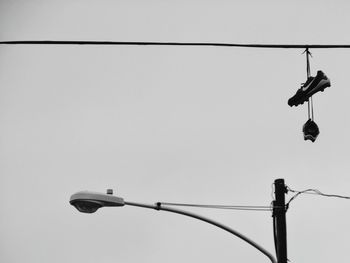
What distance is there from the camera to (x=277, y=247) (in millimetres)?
6977

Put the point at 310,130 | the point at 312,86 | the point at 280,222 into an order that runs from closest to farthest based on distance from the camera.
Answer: the point at 280,222, the point at 312,86, the point at 310,130

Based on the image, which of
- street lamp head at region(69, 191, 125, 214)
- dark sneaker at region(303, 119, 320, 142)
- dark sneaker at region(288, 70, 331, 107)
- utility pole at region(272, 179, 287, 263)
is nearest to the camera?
street lamp head at region(69, 191, 125, 214)

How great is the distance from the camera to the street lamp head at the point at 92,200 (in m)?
6.12

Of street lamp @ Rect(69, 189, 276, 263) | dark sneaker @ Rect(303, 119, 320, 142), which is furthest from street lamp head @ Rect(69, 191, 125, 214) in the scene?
dark sneaker @ Rect(303, 119, 320, 142)

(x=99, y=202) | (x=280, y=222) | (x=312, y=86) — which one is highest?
(x=312, y=86)

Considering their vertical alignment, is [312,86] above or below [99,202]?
above

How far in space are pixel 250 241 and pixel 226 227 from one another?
32cm

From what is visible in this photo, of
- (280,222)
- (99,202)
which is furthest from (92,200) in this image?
(280,222)

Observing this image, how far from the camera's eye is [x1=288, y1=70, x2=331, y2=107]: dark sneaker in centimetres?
747

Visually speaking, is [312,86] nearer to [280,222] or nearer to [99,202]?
[280,222]

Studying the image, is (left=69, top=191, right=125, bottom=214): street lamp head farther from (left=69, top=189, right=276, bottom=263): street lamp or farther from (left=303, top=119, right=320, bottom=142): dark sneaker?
(left=303, top=119, right=320, bottom=142): dark sneaker

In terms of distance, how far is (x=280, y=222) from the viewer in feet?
23.2

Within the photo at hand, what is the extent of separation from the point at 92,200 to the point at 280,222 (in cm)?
243

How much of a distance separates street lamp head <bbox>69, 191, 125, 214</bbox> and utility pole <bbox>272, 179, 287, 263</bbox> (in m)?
2.04
